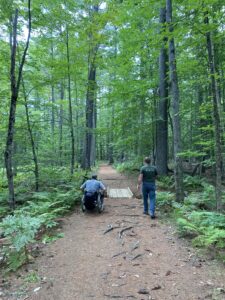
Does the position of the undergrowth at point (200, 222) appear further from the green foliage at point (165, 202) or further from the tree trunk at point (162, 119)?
the tree trunk at point (162, 119)

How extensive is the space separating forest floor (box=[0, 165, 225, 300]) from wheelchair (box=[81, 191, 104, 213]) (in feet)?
4.62

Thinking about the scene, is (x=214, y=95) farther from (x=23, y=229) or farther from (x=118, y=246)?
(x=23, y=229)

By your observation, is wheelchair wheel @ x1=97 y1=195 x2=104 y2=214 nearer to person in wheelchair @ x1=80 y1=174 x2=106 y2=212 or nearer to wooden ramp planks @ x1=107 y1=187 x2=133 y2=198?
person in wheelchair @ x1=80 y1=174 x2=106 y2=212

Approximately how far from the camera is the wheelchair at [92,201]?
331 inches

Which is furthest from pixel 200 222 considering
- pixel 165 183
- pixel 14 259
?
pixel 165 183

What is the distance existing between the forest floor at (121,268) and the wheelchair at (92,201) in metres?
1.41

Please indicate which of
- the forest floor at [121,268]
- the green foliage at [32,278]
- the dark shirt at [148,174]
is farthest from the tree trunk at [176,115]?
the green foliage at [32,278]

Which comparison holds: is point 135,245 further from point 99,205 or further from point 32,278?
point 99,205

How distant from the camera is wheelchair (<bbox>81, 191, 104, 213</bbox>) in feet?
27.6

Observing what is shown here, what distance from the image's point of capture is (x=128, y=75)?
667 inches

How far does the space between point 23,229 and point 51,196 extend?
4.81 m

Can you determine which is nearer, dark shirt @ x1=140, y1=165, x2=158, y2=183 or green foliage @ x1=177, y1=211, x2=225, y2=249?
green foliage @ x1=177, y1=211, x2=225, y2=249

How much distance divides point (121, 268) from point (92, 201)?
394 cm

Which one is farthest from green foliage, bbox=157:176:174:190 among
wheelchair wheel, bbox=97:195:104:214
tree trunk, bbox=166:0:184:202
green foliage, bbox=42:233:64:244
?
green foliage, bbox=42:233:64:244
